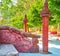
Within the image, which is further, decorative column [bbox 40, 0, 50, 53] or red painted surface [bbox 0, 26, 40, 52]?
decorative column [bbox 40, 0, 50, 53]

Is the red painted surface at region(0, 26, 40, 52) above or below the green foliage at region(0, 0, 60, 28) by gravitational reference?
below

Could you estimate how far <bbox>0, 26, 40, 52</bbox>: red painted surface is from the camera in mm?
7913

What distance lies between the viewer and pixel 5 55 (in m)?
5.20

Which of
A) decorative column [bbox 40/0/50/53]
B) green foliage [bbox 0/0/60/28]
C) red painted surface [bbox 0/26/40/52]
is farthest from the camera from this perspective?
green foliage [bbox 0/0/60/28]

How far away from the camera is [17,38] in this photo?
26.5 feet

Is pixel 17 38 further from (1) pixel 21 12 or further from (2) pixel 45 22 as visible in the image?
(1) pixel 21 12

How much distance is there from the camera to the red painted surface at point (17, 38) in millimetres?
7913

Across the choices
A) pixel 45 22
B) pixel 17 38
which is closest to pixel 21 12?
pixel 45 22

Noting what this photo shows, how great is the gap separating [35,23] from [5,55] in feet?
35.3

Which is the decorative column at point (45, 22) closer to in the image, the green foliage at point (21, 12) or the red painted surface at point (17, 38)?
the red painted surface at point (17, 38)

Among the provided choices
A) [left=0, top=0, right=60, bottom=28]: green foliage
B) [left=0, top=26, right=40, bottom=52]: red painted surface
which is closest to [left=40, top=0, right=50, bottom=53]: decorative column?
[left=0, top=26, right=40, bottom=52]: red painted surface

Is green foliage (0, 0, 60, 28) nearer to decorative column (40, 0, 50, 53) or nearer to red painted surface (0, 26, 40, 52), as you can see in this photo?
decorative column (40, 0, 50, 53)

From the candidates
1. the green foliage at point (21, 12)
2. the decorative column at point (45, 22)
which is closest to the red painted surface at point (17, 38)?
the decorative column at point (45, 22)

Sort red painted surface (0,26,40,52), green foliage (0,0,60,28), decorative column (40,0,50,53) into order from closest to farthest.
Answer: red painted surface (0,26,40,52)
decorative column (40,0,50,53)
green foliage (0,0,60,28)
